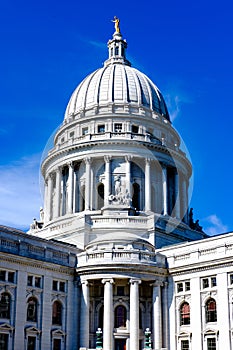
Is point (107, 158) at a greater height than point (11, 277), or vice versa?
point (107, 158)

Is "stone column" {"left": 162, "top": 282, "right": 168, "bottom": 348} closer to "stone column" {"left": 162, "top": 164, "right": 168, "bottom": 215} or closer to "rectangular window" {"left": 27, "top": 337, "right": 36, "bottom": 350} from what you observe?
"rectangular window" {"left": 27, "top": 337, "right": 36, "bottom": 350}

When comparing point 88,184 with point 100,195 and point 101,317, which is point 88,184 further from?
point 101,317

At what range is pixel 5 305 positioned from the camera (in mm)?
56000

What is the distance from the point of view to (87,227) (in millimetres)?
73250

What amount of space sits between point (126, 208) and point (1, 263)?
955 inches

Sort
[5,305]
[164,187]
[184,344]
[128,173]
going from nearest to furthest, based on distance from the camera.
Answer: [5,305] < [184,344] < [128,173] < [164,187]

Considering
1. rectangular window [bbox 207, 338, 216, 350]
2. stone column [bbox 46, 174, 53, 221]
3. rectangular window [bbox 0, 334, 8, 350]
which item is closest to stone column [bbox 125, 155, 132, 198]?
stone column [bbox 46, 174, 53, 221]

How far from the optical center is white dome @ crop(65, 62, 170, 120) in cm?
9144

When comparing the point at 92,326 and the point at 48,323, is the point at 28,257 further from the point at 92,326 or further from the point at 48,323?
the point at 92,326

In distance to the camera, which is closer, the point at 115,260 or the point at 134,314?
the point at 134,314

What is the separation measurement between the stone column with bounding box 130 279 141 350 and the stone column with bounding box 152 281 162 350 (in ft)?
8.57

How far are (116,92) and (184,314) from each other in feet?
137

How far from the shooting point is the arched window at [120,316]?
207 ft

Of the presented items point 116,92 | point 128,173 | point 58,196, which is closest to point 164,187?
point 128,173
